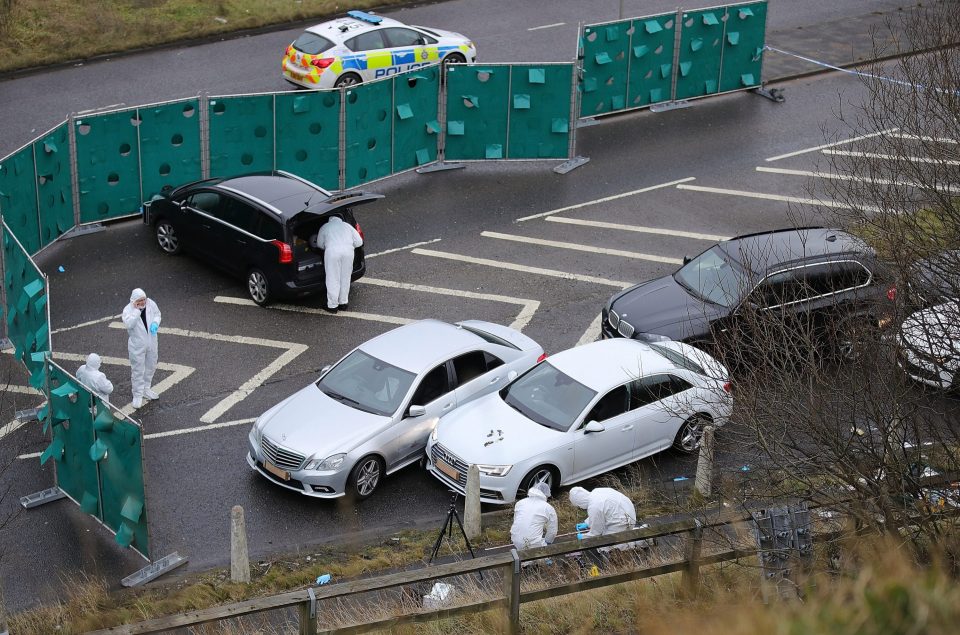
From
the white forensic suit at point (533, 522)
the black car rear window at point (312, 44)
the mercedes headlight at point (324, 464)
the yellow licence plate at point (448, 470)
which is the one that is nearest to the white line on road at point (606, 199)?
the black car rear window at point (312, 44)

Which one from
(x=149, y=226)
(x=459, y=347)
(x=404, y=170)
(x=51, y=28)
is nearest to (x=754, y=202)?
(x=404, y=170)

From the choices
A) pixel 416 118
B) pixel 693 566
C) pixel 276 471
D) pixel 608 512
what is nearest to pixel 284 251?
pixel 276 471

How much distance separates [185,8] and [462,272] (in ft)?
43.9

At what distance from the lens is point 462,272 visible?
62.8ft

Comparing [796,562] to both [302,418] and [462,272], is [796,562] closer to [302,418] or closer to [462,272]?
[302,418]

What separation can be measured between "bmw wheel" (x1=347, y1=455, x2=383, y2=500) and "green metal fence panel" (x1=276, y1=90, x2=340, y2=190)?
8259mm

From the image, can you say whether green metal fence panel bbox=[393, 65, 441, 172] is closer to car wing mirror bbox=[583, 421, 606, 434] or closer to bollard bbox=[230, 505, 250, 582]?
car wing mirror bbox=[583, 421, 606, 434]

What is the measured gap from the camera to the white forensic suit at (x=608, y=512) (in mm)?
11875

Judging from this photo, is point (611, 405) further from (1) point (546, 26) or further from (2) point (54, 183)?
(1) point (546, 26)

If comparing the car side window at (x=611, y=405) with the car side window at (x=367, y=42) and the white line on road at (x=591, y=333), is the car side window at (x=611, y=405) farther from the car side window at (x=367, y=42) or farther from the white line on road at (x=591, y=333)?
the car side window at (x=367, y=42)

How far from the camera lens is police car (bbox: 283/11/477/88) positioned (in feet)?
77.9

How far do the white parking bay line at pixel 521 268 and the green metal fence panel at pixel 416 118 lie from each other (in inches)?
114

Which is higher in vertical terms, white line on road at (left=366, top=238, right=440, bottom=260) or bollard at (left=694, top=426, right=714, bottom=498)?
white line on road at (left=366, top=238, right=440, bottom=260)

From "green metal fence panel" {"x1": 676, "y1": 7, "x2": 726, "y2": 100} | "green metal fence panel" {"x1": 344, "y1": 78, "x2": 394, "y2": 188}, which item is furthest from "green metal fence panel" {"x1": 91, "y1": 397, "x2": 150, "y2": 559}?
"green metal fence panel" {"x1": 676, "y1": 7, "x2": 726, "y2": 100}
